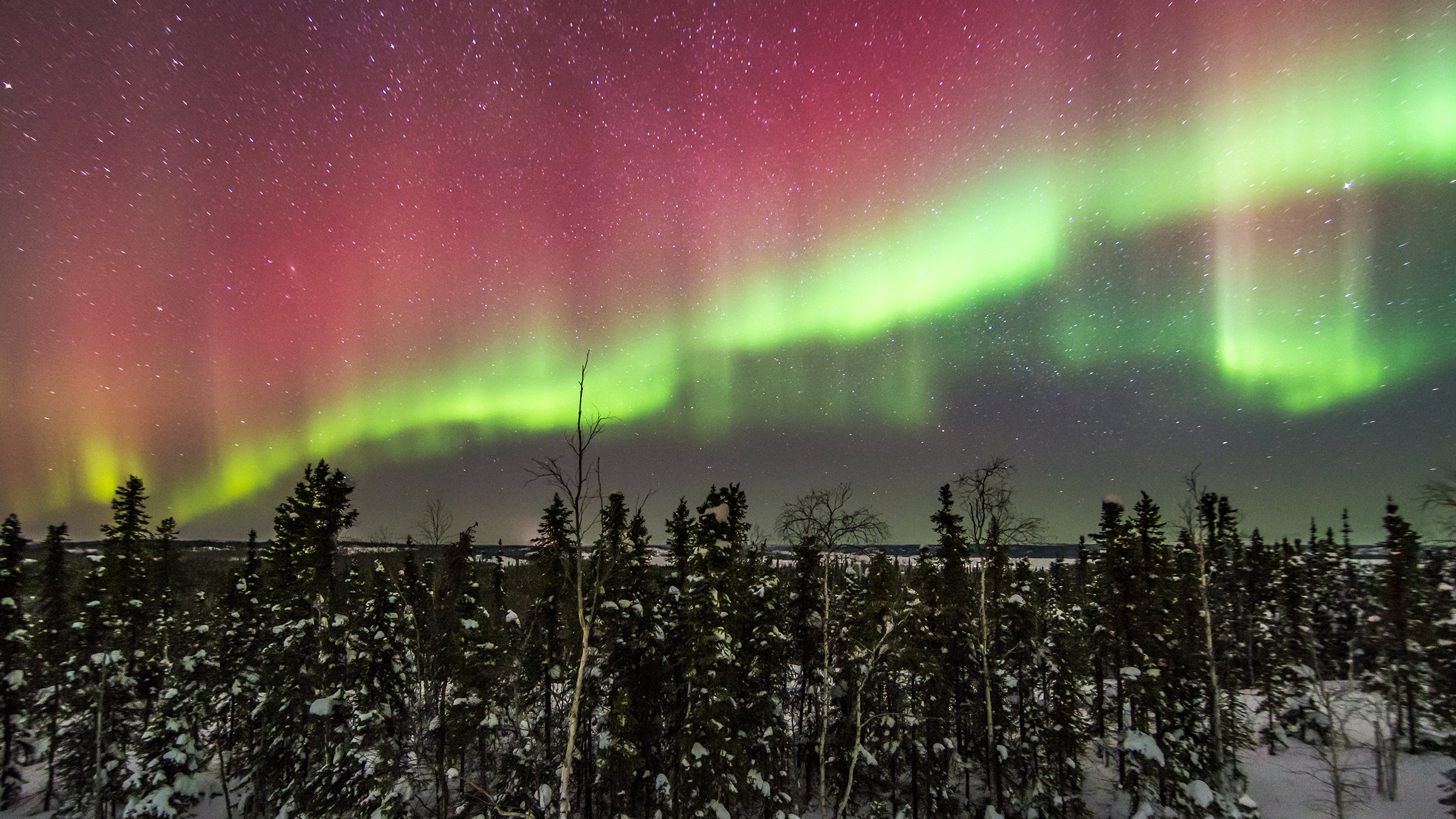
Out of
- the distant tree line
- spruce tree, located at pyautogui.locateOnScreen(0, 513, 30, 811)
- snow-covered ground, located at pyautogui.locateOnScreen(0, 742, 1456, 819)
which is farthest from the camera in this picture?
snow-covered ground, located at pyautogui.locateOnScreen(0, 742, 1456, 819)

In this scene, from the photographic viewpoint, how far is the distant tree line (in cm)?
2470

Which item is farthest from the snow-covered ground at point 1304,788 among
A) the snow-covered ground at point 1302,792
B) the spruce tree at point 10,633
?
the spruce tree at point 10,633

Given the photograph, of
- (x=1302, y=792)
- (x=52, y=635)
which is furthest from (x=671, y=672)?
(x=1302, y=792)

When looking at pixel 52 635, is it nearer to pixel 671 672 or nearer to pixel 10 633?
pixel 10 633

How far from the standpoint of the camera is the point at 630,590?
93.2 feet

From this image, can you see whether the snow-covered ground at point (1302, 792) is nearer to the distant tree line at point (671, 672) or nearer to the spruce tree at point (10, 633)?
the distant tree line at point (671, 672)

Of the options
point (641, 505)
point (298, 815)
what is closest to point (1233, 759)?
point (641, 505)

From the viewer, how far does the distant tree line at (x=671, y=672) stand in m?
24.7

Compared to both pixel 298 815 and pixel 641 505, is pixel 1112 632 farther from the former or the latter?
pixel 298 815

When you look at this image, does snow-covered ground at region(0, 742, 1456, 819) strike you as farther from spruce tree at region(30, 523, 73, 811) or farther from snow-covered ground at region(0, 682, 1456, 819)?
spruce tree at region(30, 523, 73, 811)

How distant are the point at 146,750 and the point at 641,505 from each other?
120 ft

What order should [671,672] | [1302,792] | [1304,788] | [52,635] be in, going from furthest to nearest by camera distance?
[1304,788], [1302,792], [52,635], [671,672]

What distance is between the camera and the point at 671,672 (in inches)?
1122

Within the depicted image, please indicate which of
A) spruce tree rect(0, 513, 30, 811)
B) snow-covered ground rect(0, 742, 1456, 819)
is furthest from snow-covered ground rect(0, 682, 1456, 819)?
spruce tree rect(0, 513, 30, 811)
